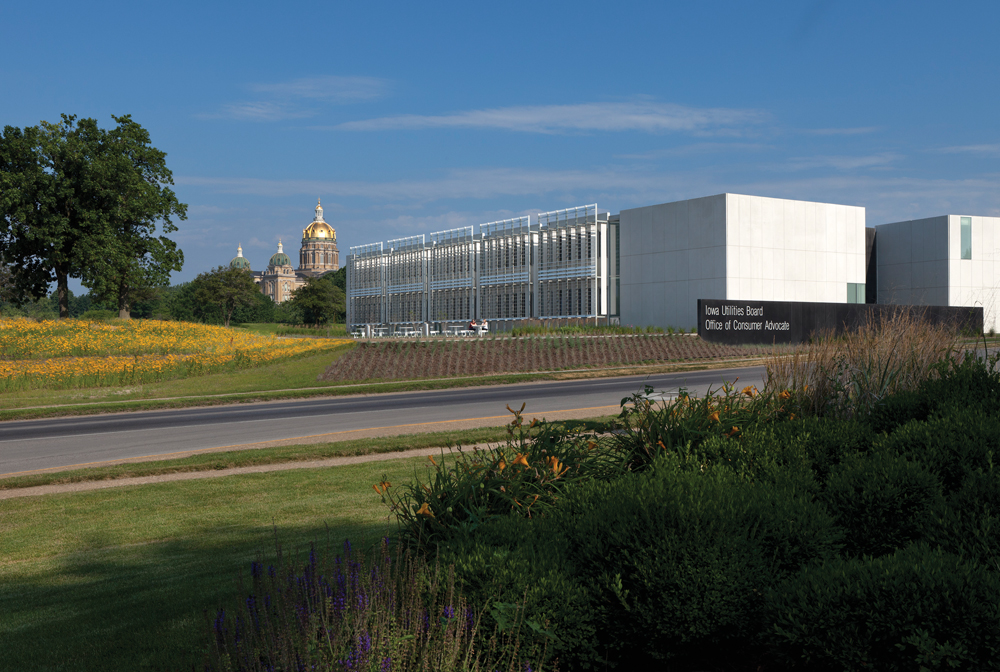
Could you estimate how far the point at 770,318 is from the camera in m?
39.8

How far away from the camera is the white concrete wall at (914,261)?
5034 centimetres

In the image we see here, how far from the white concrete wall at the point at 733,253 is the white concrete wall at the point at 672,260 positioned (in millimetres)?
63

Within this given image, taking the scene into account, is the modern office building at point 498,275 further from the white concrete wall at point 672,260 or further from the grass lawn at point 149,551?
the grass lawn at point 149,551

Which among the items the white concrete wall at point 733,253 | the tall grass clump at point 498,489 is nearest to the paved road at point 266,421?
the tall grass clump at point 498,489

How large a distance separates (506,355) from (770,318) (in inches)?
665

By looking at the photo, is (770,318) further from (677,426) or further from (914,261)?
(677,426)

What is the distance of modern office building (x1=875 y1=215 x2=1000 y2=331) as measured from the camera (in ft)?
164

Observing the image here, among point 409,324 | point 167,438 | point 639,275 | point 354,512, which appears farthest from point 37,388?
point 409,324

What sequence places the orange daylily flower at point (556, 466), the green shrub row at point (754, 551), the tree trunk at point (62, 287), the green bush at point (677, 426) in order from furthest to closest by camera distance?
the tree trunk at point (62, 287) → the green bush at point (677, 426) → the orange daylily flower at point (556, 466) → the green shrub row at point (754, 551)

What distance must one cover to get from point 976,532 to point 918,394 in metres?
2.84

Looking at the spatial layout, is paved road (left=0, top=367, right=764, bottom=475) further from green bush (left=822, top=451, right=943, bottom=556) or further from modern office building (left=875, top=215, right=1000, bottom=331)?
modern office building (left=875, top=215, right=1000, bottom=331)

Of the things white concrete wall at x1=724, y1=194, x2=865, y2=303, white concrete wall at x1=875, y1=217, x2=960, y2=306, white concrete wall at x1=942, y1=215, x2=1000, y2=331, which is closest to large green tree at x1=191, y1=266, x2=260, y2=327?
white concrete wall at x1=724, y1=194, x2=865, y2=303

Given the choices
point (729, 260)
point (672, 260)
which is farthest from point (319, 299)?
point (729, 260)

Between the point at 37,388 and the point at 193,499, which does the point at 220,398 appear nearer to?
the point at 37,388
